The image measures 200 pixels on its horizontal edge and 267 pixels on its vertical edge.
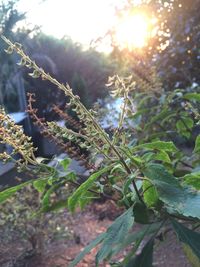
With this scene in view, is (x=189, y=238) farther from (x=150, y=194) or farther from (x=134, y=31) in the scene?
(x=134, y=31)

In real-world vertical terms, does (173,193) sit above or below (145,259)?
above

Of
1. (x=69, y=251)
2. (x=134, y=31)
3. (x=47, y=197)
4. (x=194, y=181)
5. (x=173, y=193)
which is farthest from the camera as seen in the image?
(x=134, y=31)

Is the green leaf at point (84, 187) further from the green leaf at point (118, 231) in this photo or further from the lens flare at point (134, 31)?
the lens flare at point (134, 31)

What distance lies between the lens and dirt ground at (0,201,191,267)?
12.2 feet

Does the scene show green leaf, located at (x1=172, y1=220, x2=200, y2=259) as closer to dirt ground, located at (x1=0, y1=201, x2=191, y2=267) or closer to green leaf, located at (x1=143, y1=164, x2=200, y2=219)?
green leaf, located at (x1=143, y1=164, x2=200, y2=219)

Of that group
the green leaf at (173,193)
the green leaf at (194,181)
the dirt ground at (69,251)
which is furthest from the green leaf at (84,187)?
the dirt ground at (69,251)

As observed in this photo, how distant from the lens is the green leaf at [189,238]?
1.34 m

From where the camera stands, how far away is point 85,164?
1.49 metres

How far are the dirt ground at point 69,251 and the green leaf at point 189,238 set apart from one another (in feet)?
6.92

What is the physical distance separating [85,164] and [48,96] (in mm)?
9681

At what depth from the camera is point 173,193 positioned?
122 cm

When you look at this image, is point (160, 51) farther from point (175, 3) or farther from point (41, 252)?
point (41, 252)

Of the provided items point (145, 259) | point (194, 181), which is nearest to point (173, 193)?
point (194, 181)

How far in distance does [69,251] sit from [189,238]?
10.2 ft
